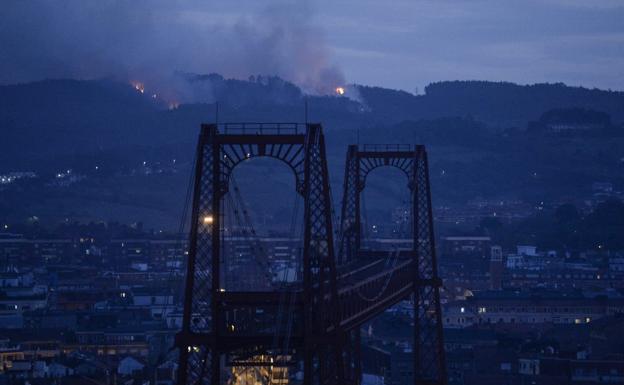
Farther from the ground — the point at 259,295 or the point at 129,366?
the point at 259,295

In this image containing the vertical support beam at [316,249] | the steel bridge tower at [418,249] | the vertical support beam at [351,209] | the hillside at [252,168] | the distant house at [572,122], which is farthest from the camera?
the distant house at [572,122]

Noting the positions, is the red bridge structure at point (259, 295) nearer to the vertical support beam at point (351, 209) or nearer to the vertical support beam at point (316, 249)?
the vertical support beam at point (316, 249)

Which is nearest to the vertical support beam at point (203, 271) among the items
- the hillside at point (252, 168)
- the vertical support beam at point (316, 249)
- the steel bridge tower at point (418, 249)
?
the vertical support beam at point (316, 249)

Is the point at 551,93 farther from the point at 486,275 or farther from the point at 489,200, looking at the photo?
the point at 486,275

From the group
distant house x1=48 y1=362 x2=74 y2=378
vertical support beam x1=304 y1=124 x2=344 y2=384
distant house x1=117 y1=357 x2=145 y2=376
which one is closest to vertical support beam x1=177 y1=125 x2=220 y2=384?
vertical support beam x1=304 y1=124 x2=344 y2=384

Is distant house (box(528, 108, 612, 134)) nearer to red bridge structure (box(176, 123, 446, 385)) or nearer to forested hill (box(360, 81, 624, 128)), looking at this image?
forested hill (box(360, 81, 624, 128))

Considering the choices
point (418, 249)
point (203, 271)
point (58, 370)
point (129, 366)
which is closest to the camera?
point (203, 271)

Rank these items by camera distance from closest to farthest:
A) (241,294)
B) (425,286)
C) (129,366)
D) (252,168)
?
(241,294) < (425,286) < (129,366) < (252,168)

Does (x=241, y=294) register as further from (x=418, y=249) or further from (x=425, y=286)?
(x=418, y=249)

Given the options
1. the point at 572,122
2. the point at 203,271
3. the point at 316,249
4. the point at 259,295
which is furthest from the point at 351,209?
the point at 572,122

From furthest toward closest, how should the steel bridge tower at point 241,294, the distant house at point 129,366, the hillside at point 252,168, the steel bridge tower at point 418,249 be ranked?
the hillside at point 252,168
the distant house at point 129,366
the steel bridge tower at point 418,249
the steel bridge tower at point 241,294
